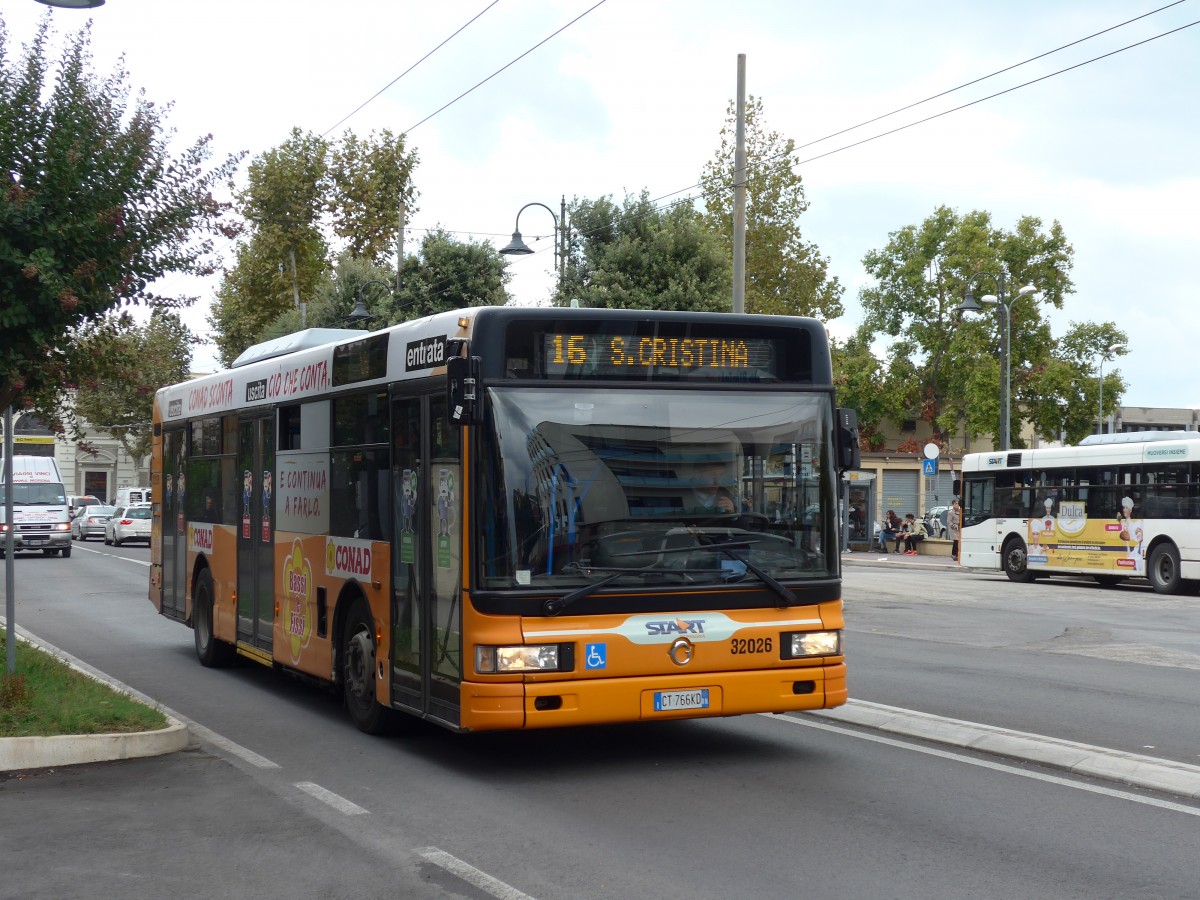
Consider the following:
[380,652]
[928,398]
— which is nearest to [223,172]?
[380,652]

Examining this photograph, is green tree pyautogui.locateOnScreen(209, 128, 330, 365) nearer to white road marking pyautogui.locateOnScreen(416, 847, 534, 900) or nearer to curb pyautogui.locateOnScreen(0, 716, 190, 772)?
curb pyautogui.locateOnScreen(0, 716, 190, 772)

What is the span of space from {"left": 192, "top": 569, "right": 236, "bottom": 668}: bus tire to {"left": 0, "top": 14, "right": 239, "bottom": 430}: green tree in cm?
372

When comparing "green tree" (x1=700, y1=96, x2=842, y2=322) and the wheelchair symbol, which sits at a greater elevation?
"green tree" (x1=700, y1=96, x2=842, y2=322)

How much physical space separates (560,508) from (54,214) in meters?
4.63

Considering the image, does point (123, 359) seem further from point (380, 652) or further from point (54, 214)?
point (380, 652)

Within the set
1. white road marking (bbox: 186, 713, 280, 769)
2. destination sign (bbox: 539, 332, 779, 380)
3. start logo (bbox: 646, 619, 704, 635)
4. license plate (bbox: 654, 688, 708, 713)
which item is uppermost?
destination sign (bbox: 539, 332, 779, 380)

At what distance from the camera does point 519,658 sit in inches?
321

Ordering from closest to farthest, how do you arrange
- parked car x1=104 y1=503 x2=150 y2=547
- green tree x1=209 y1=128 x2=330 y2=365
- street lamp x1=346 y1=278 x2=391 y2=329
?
street lamp x1=346 y1=278 x2=391 y2=329
parked car x1=104 y1=503 x2=150 y2=547
green tree x1=209 y1=128 x2=330 y2=365

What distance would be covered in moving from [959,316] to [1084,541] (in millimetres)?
44735

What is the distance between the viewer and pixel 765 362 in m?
9.12

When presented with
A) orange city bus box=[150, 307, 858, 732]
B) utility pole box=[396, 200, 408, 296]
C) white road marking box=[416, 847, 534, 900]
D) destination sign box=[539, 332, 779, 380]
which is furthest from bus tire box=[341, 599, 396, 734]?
utility pole box=[396, 200, 408, 296]

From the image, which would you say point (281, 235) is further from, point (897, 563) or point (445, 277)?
point (897, 563)

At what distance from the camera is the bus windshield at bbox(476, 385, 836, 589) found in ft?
27.2

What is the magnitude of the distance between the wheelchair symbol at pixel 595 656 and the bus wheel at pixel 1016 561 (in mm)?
26166
